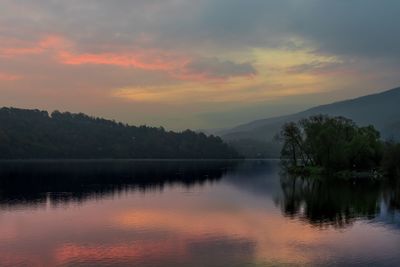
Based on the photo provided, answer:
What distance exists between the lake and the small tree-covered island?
42.6 metres

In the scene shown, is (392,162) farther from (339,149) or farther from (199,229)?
(199,229)

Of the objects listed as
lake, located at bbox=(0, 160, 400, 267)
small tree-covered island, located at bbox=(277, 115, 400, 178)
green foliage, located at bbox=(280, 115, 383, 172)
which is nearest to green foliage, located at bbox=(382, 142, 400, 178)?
small tree-covered island, located at bbox=(277, 115, 400, 178)

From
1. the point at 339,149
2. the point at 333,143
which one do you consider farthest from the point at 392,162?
the point at 333,143

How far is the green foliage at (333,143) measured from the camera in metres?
136

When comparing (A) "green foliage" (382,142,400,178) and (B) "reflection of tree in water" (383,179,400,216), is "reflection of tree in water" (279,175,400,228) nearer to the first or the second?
(B) "reflection of tree in water" (383,179,400,216)

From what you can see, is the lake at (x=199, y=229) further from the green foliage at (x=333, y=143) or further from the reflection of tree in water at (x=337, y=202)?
the green foliage at (x=333, y=143)

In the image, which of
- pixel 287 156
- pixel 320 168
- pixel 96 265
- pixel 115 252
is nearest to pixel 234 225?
pixel 115 252

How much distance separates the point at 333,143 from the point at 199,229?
91640 millimetres

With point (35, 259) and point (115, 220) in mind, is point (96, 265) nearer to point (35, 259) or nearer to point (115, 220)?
point (35, 259)

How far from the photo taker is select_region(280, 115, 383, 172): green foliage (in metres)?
136

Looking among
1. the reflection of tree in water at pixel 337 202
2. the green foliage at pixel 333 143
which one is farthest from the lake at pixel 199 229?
the green foliage at pixel 333 143

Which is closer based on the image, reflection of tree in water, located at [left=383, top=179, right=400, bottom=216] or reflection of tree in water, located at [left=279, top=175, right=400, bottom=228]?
reflection of tree in water, located at [left=279, top=175, right=400, bottom=228]

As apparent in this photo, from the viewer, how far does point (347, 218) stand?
60.3m

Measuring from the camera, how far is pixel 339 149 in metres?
135
